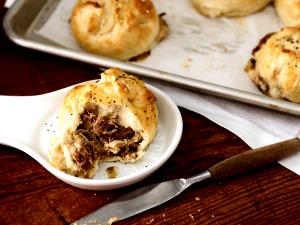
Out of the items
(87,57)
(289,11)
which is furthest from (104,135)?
(289,11)

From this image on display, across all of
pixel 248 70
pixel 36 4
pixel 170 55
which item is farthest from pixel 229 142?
pixel 36 4

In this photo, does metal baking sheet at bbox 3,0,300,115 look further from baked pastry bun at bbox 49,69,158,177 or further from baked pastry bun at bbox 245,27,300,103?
baked pastry bun at bbox 49,69,158,177

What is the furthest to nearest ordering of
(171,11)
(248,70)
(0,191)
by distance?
(171,11)
(248,70)
(0,191)

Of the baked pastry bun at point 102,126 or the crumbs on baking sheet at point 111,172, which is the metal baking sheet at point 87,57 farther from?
the crumbs on baking sheet at point 111,172

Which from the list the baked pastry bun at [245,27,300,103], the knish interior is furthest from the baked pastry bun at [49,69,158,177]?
the baked pastry bun at [245,27,300,103]

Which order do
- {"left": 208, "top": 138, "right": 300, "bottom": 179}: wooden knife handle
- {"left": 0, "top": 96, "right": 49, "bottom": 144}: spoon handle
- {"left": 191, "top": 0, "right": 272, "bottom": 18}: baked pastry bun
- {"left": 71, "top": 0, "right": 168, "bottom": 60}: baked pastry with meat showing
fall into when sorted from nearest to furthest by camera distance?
{"left": 208, "top": 138, "right": 300, "bottom": 179}: wooden knife handle → {"left": 0, "top": 96, "right": 49, "bottom": 144}: spoon handle → {"left": 71, "top": 0, "right": 168, "bottom": 60}: baked pastry with meat showing → {"left": 191, "top": 0, "right": 272, "bottom": 18}: baked pastry bun

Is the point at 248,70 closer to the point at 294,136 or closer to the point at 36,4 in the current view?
the point at 294,136
